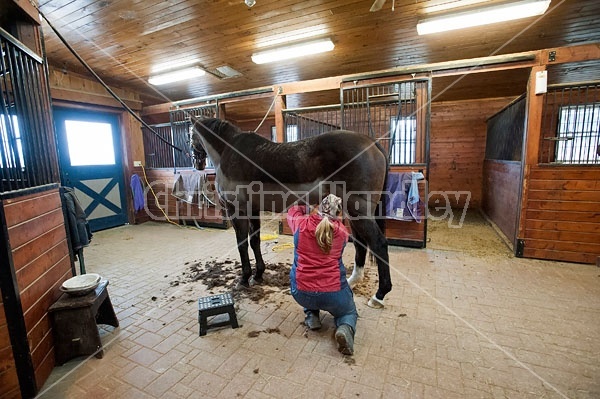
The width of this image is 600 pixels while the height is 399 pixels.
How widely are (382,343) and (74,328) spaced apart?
2054mm

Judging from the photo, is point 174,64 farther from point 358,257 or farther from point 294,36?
point 358,257

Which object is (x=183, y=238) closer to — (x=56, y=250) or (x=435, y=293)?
(x=56, y=250)

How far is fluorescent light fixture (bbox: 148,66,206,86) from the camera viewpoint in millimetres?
4727

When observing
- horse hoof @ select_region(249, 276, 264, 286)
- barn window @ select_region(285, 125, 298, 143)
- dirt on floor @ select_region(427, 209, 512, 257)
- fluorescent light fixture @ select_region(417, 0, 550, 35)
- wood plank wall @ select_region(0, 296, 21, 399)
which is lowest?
dirt on floor @ select_region(427, 209, 512, 257)

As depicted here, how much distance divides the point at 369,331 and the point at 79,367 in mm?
1948

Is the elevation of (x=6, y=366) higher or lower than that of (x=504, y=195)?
lower

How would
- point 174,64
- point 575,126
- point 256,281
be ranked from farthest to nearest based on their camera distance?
point 174,64, point 575,126, point 256,281

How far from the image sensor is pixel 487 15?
113 inches

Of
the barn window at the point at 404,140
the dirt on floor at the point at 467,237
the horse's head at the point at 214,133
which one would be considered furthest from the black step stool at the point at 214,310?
the dirt on floor at the point at 467,237

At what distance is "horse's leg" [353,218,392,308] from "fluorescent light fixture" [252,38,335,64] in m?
2.77

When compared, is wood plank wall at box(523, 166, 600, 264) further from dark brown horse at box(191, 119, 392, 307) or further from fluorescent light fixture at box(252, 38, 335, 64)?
fluorescent light fixture at box(252, 38, 335, 64)

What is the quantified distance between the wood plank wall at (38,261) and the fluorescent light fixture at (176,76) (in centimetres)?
359

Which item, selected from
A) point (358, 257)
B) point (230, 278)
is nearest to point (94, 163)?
point (230, 278)

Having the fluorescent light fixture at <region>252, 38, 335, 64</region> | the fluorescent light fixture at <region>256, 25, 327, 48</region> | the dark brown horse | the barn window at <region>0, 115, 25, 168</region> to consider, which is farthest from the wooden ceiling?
the barn window at <region>0, 115, 25, 168</region>
